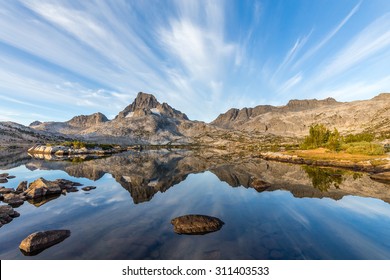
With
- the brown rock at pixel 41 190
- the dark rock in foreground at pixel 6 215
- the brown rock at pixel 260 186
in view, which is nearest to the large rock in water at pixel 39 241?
the dark rock in foreground at pixel 6 215

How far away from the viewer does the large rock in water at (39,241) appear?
17.3 metres

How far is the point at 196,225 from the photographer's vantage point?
22.4m

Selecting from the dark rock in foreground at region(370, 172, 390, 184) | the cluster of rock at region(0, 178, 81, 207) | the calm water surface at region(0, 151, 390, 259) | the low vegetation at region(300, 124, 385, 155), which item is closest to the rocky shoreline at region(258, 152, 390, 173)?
the dark rock in foreground at region(370, 172, 390, 184)

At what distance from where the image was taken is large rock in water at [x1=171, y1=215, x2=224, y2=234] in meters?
21.6

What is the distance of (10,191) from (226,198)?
1407 inches

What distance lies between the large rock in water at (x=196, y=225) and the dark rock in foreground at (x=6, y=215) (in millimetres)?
18417

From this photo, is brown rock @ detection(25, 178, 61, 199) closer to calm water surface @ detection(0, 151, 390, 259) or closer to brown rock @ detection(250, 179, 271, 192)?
calm water surface @ detection(0, 151, 390, 259)

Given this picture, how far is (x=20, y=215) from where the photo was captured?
85.3ft

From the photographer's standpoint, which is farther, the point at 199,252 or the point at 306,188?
the point at 306,188

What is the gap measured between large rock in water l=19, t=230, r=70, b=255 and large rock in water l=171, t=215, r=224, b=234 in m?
10.8

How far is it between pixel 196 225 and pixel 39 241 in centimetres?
1394

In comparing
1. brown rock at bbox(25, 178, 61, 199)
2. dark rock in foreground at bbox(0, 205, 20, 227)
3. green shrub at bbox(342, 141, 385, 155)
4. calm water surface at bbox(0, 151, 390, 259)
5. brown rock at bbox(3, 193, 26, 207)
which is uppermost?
green shrub at bbox(342, 141, 385, 155)

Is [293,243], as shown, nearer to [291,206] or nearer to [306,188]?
[291,206]
